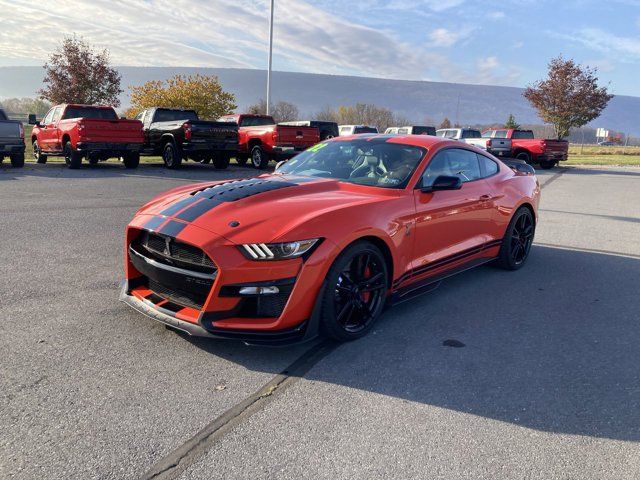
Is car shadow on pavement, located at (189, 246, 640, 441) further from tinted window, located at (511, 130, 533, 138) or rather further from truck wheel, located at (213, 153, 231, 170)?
tinted window, located at (511, 130, 533, 138)

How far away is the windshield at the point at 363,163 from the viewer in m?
4.48

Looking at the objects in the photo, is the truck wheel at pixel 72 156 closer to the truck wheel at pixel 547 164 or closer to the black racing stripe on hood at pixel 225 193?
the black racing stripe on hood at pixel 225 193

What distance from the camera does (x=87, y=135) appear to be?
1466 centimetres

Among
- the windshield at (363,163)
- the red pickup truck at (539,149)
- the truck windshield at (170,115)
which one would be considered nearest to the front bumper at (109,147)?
the truck windshield at (170,115)

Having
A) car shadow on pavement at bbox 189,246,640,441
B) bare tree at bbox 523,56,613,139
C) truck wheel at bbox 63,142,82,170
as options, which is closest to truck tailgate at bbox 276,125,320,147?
truck wheel at bbox 63,142,82,170

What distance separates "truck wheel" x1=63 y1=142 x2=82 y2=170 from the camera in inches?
600

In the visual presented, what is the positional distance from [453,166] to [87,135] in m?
12.7

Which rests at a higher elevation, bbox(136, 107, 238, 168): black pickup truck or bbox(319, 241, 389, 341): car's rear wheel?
bbox(136, 107, 238, 168): black pickup truck

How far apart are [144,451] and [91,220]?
6.20 meters

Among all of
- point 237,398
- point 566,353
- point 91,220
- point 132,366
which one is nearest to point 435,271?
point 566,353

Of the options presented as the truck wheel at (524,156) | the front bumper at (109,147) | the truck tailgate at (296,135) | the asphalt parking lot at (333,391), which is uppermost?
the truck tailgate at (296,135)

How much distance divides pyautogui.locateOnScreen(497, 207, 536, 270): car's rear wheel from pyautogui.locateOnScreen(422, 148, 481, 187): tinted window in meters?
0.86

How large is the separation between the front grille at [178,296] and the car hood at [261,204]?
46cm

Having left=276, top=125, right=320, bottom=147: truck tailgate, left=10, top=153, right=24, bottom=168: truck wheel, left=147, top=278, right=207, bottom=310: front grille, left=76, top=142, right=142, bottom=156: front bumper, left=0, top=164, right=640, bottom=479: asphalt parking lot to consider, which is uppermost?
left=276, top=125, right=320, bottom=147: truck tailgate
